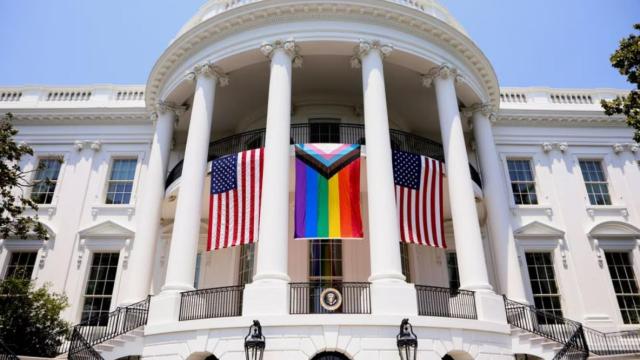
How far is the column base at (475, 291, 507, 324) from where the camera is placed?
11.8 m

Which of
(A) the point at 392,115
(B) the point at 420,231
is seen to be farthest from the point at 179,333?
(A) the point at 392,115

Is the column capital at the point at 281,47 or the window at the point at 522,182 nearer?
the column capital at the point at 281,47

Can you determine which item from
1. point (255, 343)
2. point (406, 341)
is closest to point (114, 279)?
point (255, 343)

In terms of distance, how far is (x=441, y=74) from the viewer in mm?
15312

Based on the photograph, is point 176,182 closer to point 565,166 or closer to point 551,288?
point 551,288

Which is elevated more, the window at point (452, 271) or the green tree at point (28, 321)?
the window at point (452, 271)

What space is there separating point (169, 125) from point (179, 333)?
28.8 feet

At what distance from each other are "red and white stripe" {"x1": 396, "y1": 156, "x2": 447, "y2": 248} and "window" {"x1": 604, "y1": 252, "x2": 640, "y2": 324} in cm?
954

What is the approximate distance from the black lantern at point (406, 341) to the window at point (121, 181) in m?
13.6

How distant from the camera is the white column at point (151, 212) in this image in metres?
14.2

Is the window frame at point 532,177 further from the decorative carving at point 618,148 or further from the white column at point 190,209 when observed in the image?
the white column at point 190,209

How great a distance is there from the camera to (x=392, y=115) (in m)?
19.0

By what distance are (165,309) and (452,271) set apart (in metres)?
11.7

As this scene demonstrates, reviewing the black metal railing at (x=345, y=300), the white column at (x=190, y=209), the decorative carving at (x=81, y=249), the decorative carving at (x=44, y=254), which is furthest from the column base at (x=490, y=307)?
the decorative carving at (x=44, y=254)
